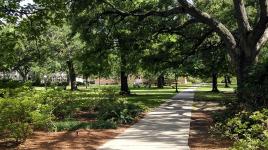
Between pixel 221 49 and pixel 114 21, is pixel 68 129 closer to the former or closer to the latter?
pixel 114 21

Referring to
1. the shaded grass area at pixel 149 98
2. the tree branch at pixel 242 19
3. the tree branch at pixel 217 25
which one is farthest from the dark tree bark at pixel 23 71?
the tree branch at pixel 242 19

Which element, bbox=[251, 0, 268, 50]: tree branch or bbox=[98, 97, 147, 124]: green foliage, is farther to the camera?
bbox=[251, 0, 268, 50]: tree branch

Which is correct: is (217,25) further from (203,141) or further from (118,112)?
(203,141)

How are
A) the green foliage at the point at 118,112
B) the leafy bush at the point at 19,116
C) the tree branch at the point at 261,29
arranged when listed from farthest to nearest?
the tree branch at the point at 261,29 < the green foliage at the point at 118,112 < the leafy bush at the point at 19,116

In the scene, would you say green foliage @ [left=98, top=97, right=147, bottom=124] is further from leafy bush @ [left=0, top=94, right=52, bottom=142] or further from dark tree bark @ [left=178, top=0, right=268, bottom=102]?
leafy bush @ [left=0, top=94, right=52, bottom=142]

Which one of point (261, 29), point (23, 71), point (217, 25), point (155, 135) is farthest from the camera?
point (23, 71)

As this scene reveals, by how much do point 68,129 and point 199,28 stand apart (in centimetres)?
1481

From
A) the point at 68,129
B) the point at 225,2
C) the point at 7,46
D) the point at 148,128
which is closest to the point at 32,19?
the point at 7,46

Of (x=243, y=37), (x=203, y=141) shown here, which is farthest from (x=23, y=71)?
(x=203, y=141)

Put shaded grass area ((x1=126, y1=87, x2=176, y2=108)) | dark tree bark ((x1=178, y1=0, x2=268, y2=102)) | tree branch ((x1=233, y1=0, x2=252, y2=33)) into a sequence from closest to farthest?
dark tree bark ((x1=178, y1=0, x2=268, y2=102)) < tree branch ((x1=233, y1=0, x2=252, y2=33)) < shaded grass area ((x1=126, y1=87, x2=176, y2=108))

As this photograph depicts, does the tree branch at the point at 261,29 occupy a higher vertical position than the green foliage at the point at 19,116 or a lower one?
higher

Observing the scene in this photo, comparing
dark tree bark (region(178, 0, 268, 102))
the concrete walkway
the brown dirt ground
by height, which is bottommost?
the brown dirt ground

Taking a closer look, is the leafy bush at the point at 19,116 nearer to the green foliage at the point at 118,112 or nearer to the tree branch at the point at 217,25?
the green foliage at the point at 118,112

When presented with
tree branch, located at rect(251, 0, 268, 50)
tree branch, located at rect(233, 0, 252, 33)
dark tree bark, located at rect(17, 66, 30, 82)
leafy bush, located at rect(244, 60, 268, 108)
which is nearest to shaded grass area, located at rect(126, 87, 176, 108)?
tree branch, located at rect(233, 0, 252, 33)
